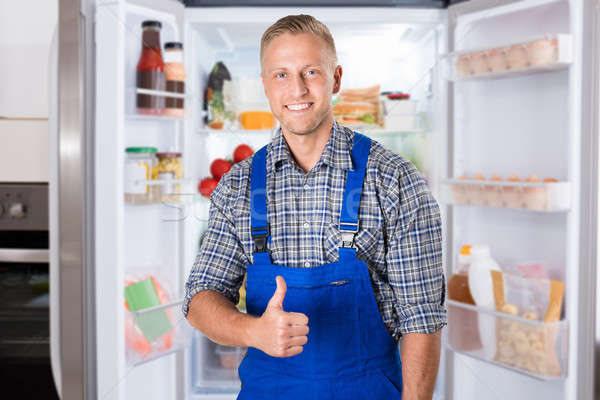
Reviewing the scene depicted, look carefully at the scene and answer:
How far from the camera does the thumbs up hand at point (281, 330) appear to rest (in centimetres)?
95

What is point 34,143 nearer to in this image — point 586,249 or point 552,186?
point 552,186

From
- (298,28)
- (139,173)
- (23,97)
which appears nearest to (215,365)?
(139,173)

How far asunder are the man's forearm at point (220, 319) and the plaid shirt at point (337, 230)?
0.11ft

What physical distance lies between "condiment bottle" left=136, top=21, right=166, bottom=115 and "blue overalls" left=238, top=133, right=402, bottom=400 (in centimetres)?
81

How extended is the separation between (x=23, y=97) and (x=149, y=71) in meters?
0.40

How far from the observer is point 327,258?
1.18 m

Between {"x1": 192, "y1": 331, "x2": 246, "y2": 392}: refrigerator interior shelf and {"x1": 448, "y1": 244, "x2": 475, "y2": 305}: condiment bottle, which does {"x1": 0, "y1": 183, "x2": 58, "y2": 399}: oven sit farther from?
{"x1": 448, "y1": 244, "x2": 475, "y2": 305}: condiment bottle

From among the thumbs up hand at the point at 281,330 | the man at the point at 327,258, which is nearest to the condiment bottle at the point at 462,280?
the man at the point at 327,258

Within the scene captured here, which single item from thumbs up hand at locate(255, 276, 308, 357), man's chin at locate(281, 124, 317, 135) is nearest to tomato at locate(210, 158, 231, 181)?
man's chin at locate(281, 124, 317, 135)

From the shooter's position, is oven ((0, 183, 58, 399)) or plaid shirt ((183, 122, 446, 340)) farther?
oven ((0, 183, 58, 399))

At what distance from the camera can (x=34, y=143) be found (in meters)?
1.71

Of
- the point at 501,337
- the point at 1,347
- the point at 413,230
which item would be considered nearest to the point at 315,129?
the point at 413,230

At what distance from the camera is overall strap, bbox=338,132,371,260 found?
111 cm

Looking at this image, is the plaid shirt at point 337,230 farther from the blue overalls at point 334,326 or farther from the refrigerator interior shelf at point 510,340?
the refrigerator interior shelf at point 510,340
